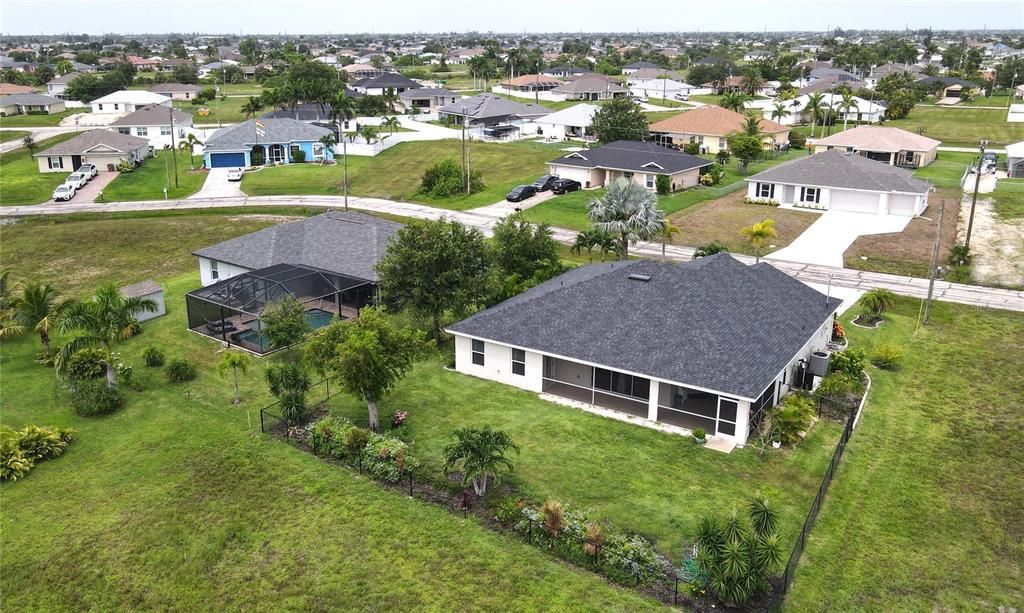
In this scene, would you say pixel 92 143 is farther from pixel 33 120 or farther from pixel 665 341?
pixel 665 341

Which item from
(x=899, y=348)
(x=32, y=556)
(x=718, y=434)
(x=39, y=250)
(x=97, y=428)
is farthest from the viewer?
(x=39, y=250)

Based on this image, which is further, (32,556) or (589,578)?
(32,556)

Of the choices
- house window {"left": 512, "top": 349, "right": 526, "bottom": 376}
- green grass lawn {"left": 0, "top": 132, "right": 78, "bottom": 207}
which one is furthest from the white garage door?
green grass lawn {"left": 0, "top": 132, "right": 78, "bottom": 207}

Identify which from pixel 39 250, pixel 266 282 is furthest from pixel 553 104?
pixel 266 282

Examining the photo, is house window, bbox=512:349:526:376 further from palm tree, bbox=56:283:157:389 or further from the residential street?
the residential street

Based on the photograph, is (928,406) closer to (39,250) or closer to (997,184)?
(997,184)

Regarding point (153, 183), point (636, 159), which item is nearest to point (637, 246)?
point (636, 159)
